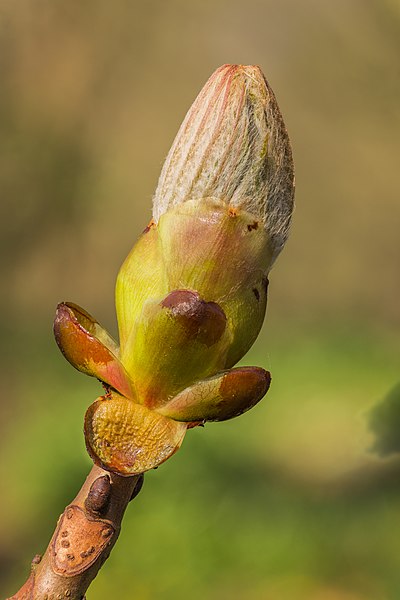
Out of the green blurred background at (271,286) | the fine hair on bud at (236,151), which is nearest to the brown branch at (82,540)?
the fine hair on bud at (236,151)

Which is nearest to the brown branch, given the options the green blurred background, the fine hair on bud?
the fine hair on bud

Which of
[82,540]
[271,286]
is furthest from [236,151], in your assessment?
[271,286]

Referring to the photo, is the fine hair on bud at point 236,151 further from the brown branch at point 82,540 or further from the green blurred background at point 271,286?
the green blurred background at point 271,286

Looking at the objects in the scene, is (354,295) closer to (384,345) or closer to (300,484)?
(384,345)

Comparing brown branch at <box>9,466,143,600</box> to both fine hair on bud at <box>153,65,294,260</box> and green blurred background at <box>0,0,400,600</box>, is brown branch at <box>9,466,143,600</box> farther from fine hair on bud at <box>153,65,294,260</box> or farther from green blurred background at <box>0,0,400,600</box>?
green blurred background at <box>0,0,400,600</box>

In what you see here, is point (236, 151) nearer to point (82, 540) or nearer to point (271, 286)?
point (82, 540)

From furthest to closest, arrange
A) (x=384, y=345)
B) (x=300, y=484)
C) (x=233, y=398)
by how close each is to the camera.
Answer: (x=384, y=345) < (x=300, y=484) < (x=233, y=398)

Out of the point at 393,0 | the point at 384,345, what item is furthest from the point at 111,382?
the point at 393,0
